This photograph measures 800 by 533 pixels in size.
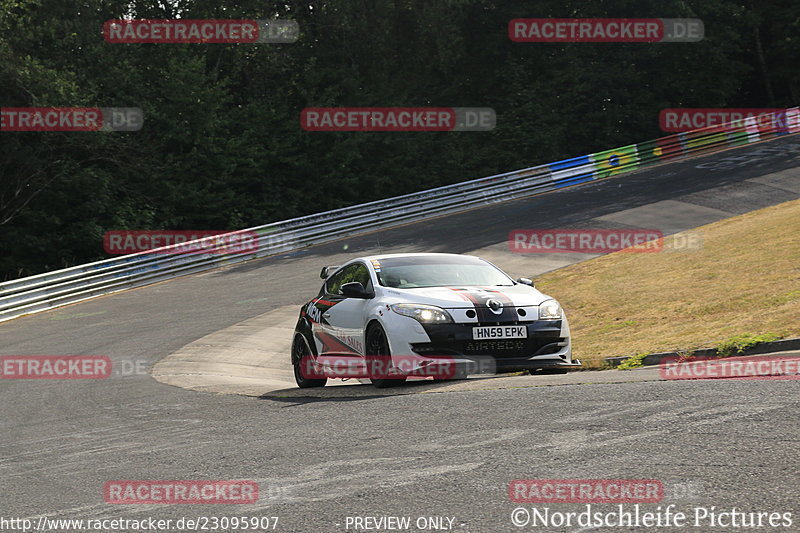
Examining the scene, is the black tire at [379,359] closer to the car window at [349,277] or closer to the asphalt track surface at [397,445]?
the asphalt track surface at [397,445]

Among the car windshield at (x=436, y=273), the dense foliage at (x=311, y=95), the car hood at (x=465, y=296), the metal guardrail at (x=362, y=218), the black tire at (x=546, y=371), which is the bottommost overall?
the black tire at (x=546, y=371)

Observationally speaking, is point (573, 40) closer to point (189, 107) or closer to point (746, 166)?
point (746, 166)

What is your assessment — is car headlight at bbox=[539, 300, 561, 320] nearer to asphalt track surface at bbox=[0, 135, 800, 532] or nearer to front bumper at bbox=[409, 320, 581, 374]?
front bumper at bbox=[409, 320, 581, 374]

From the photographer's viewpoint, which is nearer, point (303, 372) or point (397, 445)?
point (397, 445)

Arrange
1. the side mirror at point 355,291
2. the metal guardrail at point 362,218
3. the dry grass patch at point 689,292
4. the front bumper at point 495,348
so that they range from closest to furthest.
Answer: the front bumper at point 495,348 → the side mirror at point 355,291 → the dry grass patch at point 689,292 → the metal guardrail at point 362,218

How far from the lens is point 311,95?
44031 millimetres

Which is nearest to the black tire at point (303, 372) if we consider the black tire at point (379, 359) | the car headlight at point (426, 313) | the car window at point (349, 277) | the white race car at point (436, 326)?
the white race car at point (436, 326)

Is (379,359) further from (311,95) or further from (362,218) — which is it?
(311,95)

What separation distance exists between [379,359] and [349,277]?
197cm

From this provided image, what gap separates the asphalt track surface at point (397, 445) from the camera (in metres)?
5.47

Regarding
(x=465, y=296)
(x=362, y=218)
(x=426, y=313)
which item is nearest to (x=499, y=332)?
(x=465, y=296)

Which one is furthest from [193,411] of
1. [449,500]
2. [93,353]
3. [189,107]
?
[189,107]

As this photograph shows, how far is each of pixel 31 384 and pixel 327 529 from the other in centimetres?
988

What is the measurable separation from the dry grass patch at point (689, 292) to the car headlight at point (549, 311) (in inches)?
66.9
